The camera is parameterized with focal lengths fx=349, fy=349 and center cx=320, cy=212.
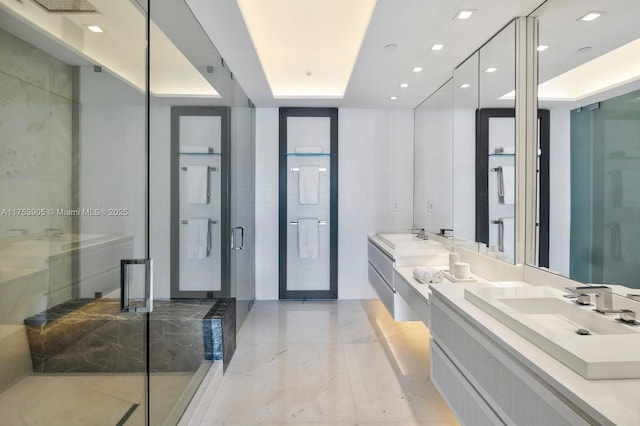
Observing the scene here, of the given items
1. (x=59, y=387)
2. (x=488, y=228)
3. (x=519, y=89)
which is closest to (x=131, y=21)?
(x=59, y=387)

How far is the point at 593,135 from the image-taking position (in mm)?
Result: 1630

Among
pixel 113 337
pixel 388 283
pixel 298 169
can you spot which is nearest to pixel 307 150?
pixel 298 169

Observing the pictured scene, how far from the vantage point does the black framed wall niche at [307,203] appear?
4414 millimetres

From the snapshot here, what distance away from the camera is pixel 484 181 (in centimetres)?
257

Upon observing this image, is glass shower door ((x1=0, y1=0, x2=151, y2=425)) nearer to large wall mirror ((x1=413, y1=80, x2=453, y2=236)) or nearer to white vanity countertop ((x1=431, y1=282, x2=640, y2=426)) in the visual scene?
white vanity countertop ((x1=431, y1=282, x2=640, y2=426))

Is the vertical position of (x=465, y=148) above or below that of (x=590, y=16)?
below

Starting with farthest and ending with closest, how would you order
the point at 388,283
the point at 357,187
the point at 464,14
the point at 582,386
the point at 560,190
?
1. the point at 357,187
2. the point at 388,283
3. the point at 464,14
4. the point at 560,190
5. the point at 582,386

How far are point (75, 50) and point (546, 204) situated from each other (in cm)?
230

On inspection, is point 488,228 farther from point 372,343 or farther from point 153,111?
point 153,111

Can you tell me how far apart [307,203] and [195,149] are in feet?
7.42

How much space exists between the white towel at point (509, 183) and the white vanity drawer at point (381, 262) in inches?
Result: 48.1

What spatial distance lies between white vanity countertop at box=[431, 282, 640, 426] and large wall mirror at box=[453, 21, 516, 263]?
3.81ft

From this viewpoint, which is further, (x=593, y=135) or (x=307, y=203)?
(x=307, y=203)

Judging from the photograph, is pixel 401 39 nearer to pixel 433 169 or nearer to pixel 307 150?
pixel 433 169
